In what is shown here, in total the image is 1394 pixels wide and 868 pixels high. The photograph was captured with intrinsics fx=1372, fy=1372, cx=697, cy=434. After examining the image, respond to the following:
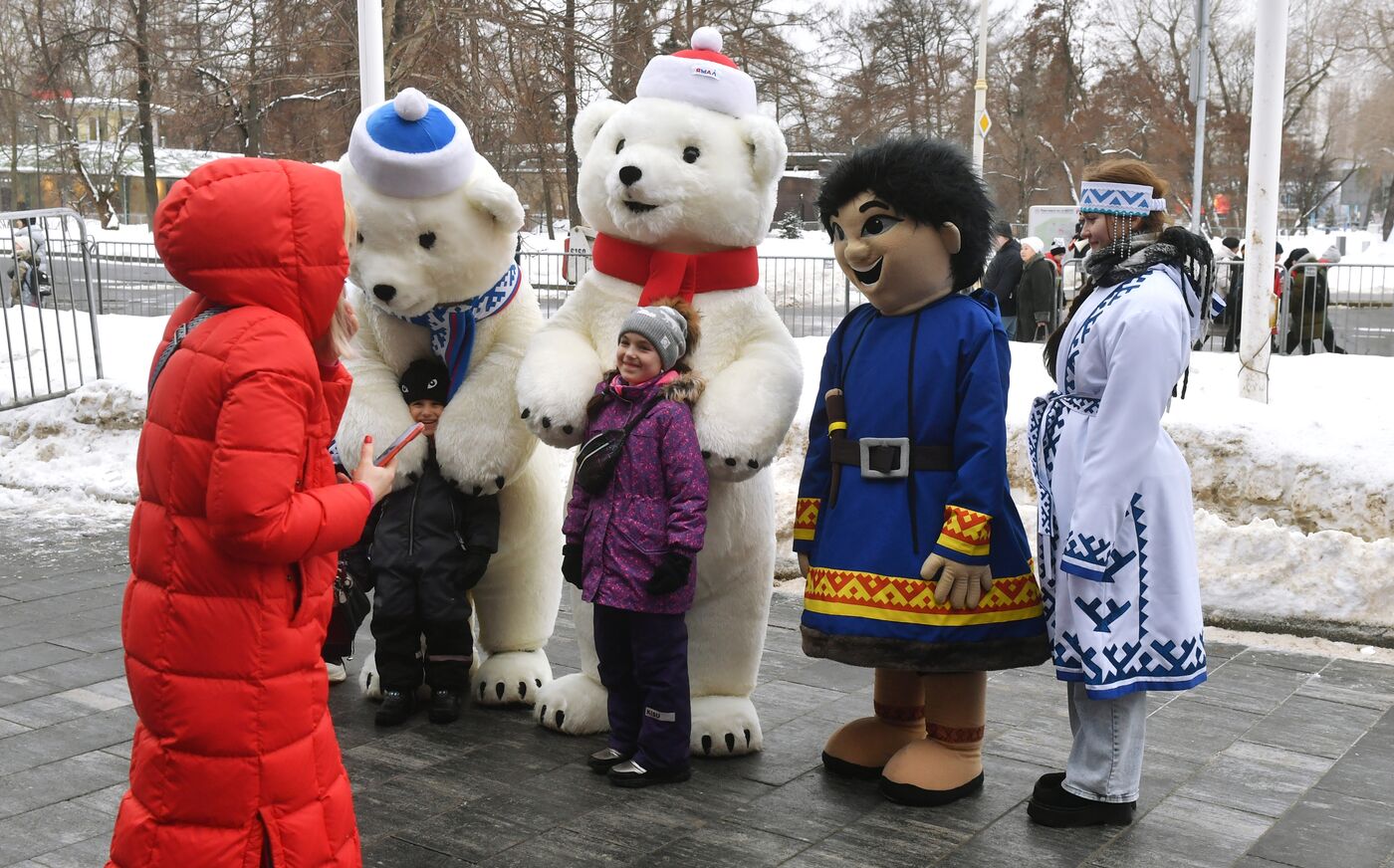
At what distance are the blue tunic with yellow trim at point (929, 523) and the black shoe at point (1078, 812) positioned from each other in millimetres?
406

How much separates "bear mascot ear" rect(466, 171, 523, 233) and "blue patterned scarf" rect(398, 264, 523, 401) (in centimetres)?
27

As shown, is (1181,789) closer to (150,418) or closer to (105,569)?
(150,418)

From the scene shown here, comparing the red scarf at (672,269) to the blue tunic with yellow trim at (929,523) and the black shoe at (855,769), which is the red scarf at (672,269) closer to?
the blue tunic with yellow trim at (929,523)

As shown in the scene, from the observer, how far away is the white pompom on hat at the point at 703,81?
4.54m

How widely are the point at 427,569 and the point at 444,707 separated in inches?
19.3

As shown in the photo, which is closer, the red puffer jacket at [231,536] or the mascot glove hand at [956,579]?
the red puffer jacket at [231,536]

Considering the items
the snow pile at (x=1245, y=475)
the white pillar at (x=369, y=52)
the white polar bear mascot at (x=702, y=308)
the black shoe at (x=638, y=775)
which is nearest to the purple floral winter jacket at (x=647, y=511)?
the white polar bear mascot at (x=702, y=308)

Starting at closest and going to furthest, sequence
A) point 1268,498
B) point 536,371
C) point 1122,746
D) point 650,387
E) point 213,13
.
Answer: point 1122,746 → point 650,387 → point 536,371 → point 1268,498 → point 213,13

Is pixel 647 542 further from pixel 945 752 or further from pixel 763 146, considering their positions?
pixel 763 146

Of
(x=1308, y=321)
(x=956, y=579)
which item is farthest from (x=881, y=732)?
(x=1308, y=321)

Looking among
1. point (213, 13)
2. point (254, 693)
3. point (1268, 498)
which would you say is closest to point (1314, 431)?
point (1268, 498)

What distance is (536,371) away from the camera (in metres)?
4.46

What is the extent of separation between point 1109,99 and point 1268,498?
3675 cm

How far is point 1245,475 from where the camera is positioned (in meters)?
6.93
